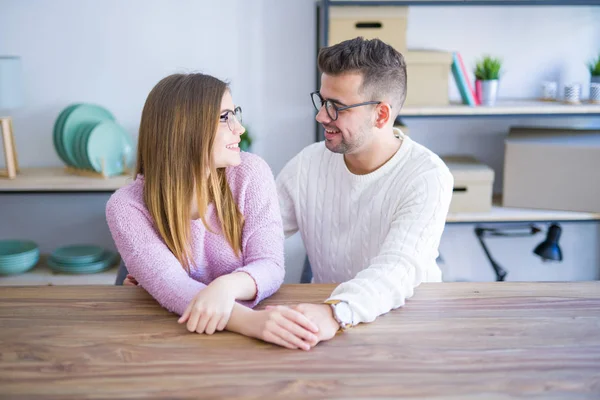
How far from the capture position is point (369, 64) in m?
1.83

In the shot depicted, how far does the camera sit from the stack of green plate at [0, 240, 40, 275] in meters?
2.97

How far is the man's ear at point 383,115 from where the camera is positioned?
188 centimetres

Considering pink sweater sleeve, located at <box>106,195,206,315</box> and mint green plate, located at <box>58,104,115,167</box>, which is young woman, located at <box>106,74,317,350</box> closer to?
pink sweater sleeve, located at <box>106,195,206,315</box>

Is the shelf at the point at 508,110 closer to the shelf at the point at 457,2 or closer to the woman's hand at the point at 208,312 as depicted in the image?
the shelf at the point at 457,2

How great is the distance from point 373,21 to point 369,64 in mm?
1076

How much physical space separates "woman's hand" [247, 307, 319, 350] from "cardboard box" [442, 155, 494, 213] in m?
1.84

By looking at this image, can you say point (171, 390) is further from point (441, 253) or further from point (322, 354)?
point (441, 253)

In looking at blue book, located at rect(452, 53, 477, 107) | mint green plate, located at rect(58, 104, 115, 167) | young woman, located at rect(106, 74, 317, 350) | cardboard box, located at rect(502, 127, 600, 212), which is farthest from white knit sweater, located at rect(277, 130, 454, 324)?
mint green plate, located at rect(58, 104, 115, 167)

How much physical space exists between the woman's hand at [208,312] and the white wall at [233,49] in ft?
6.32

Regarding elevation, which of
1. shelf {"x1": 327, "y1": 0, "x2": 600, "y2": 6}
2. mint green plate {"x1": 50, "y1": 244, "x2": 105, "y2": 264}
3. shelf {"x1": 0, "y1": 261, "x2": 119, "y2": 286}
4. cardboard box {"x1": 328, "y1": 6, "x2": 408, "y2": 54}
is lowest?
shelf {"x1": 0, "y1": 261, "x2": 119, "y2": 286}

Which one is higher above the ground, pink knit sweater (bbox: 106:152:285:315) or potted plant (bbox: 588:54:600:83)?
potted plant (bbox: 588:54:600:83)

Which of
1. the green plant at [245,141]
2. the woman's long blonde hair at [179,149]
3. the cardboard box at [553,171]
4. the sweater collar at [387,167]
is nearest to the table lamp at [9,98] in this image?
the green plant at [245,141]

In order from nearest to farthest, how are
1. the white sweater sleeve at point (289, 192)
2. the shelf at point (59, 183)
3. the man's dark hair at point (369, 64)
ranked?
the man's dark hair at point (369, 64)
the white sweater sleeve at point (289, 192)
the shelf at point (59, 183)

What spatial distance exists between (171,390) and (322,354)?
27 centimetres
